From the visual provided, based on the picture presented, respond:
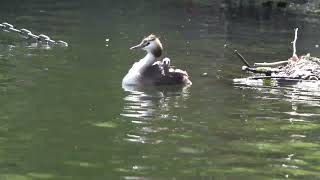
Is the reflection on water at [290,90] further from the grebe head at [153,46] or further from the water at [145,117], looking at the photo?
the grebe head at [153,46]

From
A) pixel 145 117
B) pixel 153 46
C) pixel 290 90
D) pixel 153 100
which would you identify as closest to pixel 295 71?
pixel 290 90

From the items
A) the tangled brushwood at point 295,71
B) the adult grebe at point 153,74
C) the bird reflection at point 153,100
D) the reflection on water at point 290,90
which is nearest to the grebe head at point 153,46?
the adult grebe at point 153,74

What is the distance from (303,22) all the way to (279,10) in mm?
10150

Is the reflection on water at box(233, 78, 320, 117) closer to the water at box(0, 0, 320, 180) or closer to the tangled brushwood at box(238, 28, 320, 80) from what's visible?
the water at box(0, 0, 320, 180)

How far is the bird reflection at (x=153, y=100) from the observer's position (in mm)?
15289

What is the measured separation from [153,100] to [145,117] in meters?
2.47

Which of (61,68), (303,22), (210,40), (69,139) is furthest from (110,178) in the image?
(303,22)

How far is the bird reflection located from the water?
0.03 m

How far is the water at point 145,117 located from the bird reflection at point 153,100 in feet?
0.09

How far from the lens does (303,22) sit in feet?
147

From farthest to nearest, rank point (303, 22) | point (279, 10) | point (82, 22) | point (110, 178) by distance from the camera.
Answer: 1. point (279, 10)
2. point (303, 22)
3. point (82, 22)
4. point (110, 178)

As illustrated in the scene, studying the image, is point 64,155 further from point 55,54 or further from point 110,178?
point 55,54

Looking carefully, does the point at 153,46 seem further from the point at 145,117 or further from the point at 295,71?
the point at 145,117

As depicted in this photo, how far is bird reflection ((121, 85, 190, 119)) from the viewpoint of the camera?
15.3 m
